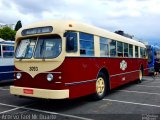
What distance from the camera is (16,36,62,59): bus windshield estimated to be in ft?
30.1

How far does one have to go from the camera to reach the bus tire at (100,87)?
11086 mm

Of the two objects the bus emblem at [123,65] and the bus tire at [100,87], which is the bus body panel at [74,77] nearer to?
the bus tire at [100,87]

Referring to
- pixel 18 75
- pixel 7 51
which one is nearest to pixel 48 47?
pixel 18 75

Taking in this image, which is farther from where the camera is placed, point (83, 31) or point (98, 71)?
point (98, 71)

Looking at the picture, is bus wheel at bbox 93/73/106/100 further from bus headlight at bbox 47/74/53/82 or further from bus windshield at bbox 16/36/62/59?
bus windshield at bbox 16/36/62/59

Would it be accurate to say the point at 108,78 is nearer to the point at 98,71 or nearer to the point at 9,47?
the point at 98,71

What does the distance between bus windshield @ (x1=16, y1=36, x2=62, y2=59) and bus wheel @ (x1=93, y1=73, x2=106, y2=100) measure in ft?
8.82

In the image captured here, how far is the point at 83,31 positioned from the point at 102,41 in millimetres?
1927

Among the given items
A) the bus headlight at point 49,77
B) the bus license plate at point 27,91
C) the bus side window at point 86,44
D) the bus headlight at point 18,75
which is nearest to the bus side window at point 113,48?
the bus side window at point 86,44

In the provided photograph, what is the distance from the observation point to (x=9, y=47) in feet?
54.3

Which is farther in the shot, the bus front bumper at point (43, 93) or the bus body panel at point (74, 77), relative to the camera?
the bus body panel at point (74, 77)

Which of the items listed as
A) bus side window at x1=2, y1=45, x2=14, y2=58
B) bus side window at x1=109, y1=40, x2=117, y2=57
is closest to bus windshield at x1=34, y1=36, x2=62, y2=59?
bus side window at x1=109, y1=40, x2=117, y2=57

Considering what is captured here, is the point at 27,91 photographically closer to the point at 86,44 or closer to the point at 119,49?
the point at 86,44

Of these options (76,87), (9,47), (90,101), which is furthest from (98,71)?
(9,47)
